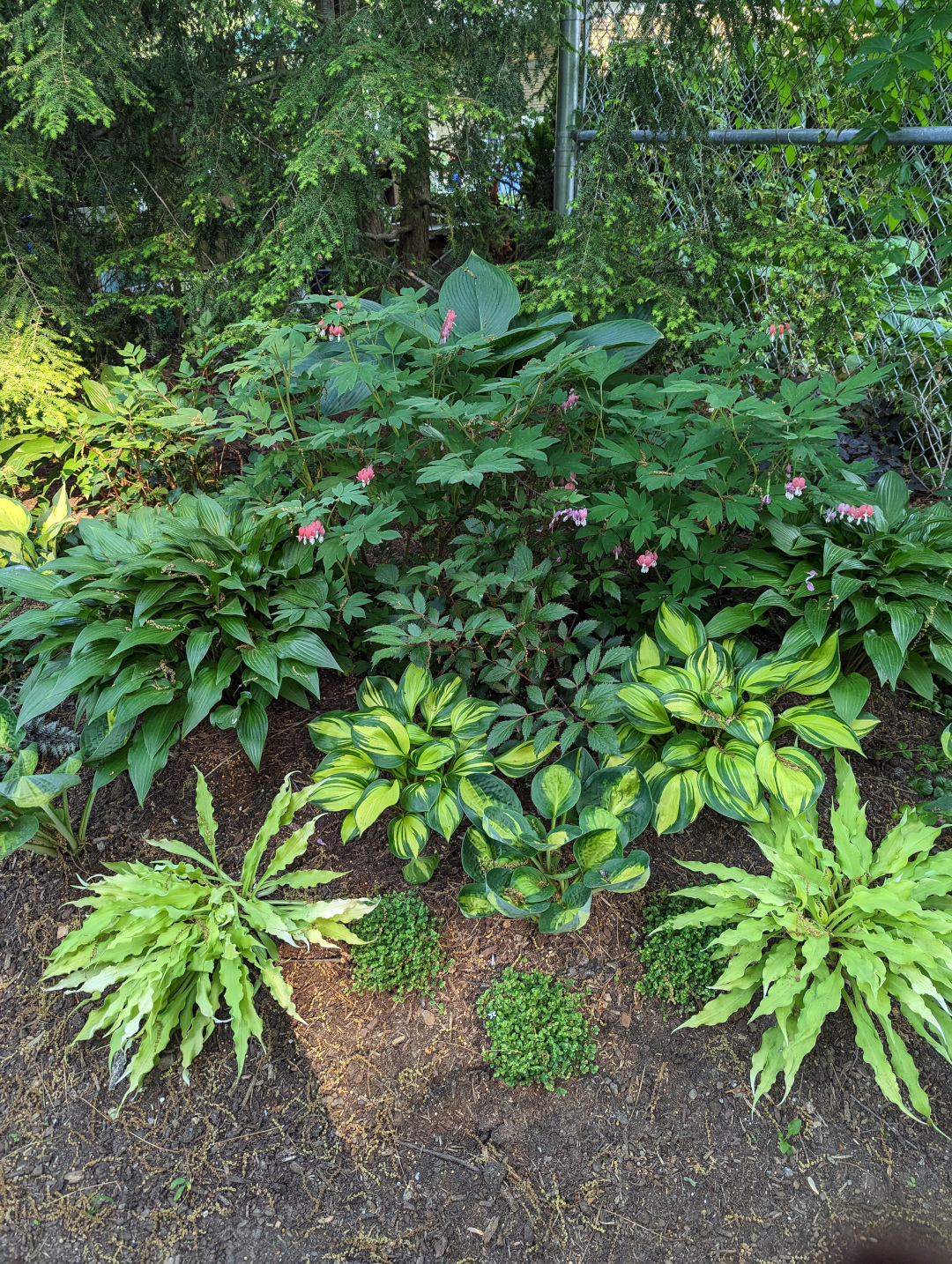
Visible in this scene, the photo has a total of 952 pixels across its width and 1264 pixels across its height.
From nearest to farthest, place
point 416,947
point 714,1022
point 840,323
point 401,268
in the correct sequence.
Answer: point 714,1022, point 416,947, point 840,323, point 401,268

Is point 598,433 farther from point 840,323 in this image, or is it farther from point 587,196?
point 840,323

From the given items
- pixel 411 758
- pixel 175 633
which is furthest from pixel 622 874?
pixel 175 633

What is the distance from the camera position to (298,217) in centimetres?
284

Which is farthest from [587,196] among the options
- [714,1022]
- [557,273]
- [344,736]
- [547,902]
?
[714,1022]

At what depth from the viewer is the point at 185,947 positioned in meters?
1.75

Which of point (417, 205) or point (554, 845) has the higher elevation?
point (417, 205)

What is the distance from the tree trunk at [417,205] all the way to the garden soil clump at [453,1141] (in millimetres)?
3035

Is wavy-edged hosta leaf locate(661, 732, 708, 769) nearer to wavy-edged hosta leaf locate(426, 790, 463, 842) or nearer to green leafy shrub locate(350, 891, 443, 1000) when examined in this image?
wavy-edged hosta leaf locate(426, 790, 463, 842)

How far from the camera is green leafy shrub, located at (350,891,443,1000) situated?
1.94 metres

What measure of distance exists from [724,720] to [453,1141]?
1.17 meters

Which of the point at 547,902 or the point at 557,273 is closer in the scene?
the point at 547,902

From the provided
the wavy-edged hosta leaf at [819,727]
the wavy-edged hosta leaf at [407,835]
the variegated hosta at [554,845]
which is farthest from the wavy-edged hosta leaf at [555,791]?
the wavy-edged hosta leaf at [819,727]

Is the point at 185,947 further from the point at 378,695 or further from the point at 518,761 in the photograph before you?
the point at 518,761

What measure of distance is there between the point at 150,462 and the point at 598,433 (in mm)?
1950
